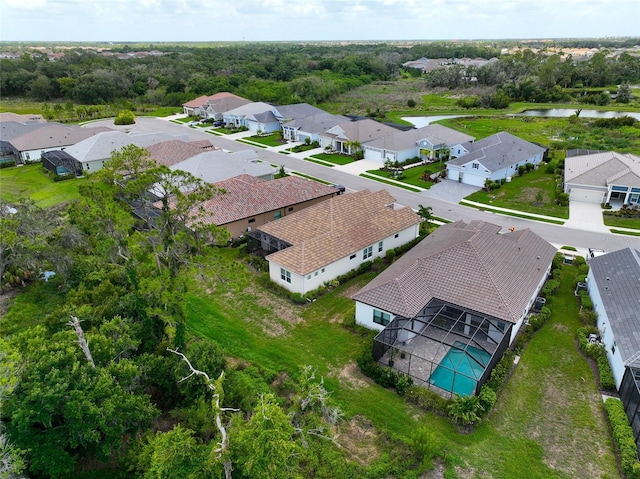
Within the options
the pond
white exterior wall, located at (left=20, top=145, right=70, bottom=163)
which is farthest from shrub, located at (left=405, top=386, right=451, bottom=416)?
the pond

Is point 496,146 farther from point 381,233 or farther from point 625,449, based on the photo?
point 625,449

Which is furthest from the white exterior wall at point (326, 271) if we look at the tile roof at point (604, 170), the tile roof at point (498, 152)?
the tile roof at point (604, 170)

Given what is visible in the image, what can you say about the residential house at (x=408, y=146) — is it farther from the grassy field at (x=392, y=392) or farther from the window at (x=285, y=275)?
the window at (x=285, y=275)

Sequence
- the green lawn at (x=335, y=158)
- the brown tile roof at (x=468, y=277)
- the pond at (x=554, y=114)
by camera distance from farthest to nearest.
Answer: the pond at (x=554, y=114) < the green lawn at (x=335, y=158) < the brown tile roof at (x=468, y=277)

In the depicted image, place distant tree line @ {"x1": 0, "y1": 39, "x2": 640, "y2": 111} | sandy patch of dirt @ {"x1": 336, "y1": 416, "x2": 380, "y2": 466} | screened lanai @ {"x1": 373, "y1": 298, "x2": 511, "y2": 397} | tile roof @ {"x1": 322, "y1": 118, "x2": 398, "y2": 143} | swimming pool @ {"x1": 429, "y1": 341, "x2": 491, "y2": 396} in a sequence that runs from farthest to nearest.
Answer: distant tree line @ {"x1": 0, "y1": 39, "x2": 640, "y2": 111} < tile roof @ {"x1": 322, "y1": 118, "x2": 398, "y2": 143} < screened lanai @ {"x1": 373, "y1": 298, "x2": 511, "y2": 397} < swimming pool @ {"x1": 429, "y1": 341, "x2": 491, "y2": 396} < sandy patch of dirt @ {"x1": 336, "y1": 416, "x2": 380, "y2": 466}

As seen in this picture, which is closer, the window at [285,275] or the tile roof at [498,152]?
the window at [285,275]

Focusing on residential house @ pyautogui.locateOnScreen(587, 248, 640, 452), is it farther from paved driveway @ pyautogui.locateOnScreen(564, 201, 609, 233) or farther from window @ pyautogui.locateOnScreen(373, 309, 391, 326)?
paved driveway @ pyautogui.locateOnScreen(564, 201, 609, 233)
